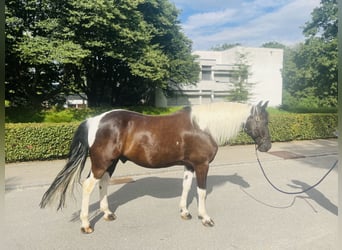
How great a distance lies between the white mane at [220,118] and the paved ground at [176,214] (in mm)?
1327

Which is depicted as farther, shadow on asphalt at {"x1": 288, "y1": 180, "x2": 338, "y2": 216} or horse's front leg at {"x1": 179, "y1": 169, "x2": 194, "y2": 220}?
shadow on asphalt at {"x1": 288, "y1": 180, "x2": 338, "y2": 216}

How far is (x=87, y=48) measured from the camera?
1498 cm

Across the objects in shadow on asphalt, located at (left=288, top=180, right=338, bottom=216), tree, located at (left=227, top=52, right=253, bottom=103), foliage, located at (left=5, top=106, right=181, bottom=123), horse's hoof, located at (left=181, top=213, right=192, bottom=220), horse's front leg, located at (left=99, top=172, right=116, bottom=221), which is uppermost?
tree, located at (left=227, top=52, right=253, bottom=103)

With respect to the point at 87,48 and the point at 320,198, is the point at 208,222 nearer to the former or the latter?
the point at 320,198

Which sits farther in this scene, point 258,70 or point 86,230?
point 258,70

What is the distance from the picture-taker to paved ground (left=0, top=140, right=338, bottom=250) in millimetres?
3662

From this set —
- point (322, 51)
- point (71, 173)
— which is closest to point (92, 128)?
point (71, 173)

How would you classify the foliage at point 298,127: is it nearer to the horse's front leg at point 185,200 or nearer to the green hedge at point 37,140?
the green hedge at point 37,140

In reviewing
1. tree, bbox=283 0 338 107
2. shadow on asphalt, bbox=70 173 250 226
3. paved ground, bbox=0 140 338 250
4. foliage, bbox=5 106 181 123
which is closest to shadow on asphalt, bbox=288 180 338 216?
paved ground, bbox=0 140 338 250

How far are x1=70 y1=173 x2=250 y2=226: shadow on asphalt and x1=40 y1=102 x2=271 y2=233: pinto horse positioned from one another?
0.49 meters

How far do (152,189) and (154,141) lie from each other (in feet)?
6.84

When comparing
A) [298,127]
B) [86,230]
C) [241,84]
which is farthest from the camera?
[241,84]

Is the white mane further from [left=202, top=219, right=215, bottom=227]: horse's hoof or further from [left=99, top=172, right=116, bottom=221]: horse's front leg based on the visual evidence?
[left=99, top=172, right=116, bottom=221]: horse's front leg

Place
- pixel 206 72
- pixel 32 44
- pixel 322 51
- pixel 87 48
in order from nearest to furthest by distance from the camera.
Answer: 1. pixel 32 44
2. pixel 87 48
3. pixel 322 51
4. pixel 206 72
